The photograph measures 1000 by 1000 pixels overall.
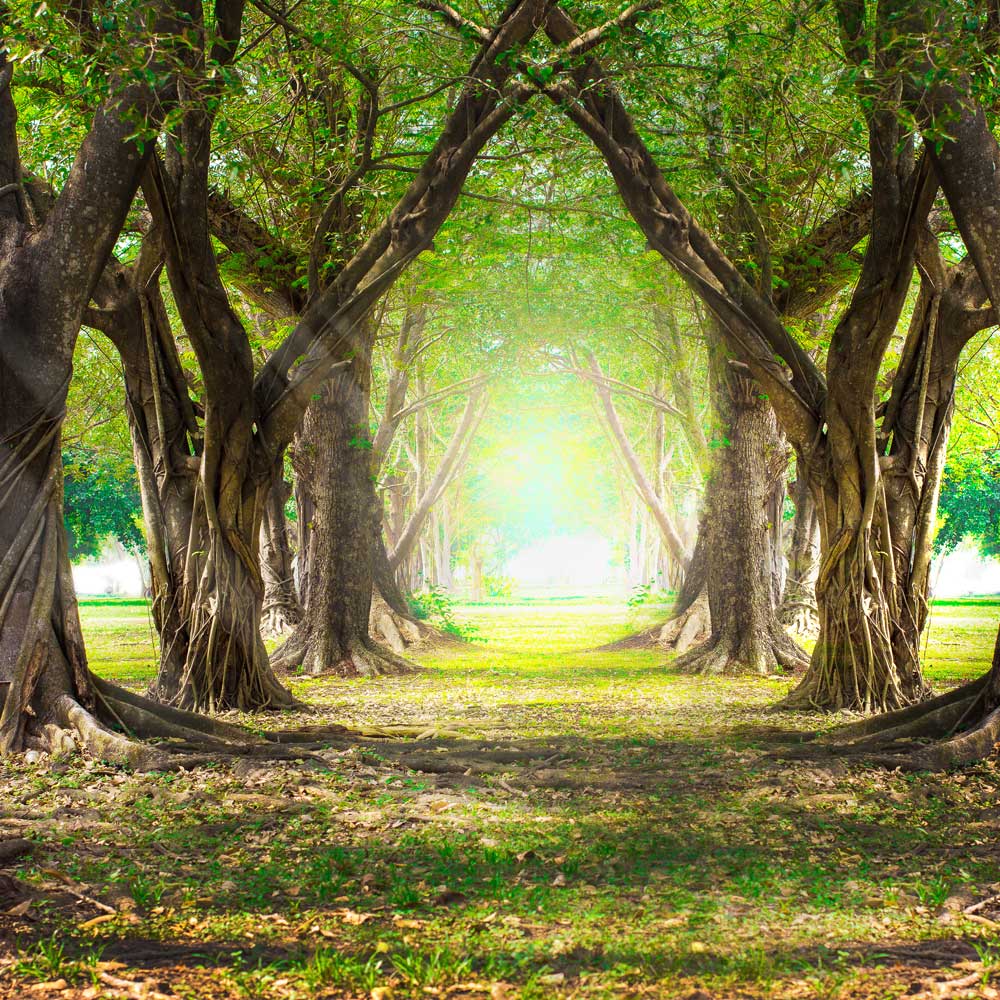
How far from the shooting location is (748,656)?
43.0 feet

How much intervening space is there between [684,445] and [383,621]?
46.2 feet

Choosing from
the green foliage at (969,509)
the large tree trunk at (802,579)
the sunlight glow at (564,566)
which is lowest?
the sunlight glow at (564,566)

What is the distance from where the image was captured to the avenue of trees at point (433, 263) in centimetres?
636

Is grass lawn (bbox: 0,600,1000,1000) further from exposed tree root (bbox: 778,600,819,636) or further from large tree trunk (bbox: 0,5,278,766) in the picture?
exposed tree root (bbox: 778,600,819,636)

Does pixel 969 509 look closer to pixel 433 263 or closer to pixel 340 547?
pixel 433 263

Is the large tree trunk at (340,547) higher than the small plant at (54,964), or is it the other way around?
the large tree trunk at (340,547)

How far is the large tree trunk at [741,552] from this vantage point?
43.1 feet

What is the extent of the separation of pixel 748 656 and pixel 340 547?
5.66 metres

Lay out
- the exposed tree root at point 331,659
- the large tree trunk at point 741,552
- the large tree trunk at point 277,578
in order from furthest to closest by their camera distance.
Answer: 1. the large tree trunk at point 277,578
2. the exposed tree root at point 331,659
3. the large tree trunk at point 741,552

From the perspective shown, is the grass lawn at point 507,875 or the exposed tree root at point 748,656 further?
the exposed tree root at point 748,656

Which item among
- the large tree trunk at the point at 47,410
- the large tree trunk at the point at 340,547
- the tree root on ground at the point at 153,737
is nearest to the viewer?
the tree root on ground at the point at 153,737

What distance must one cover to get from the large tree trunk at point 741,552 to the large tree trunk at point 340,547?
14.5ft

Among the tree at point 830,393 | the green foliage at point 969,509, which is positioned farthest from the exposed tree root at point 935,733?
the green foliage at point 969,509

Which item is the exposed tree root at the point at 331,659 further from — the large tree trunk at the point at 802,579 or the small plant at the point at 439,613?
the large tree trunk at the point at 802,579
